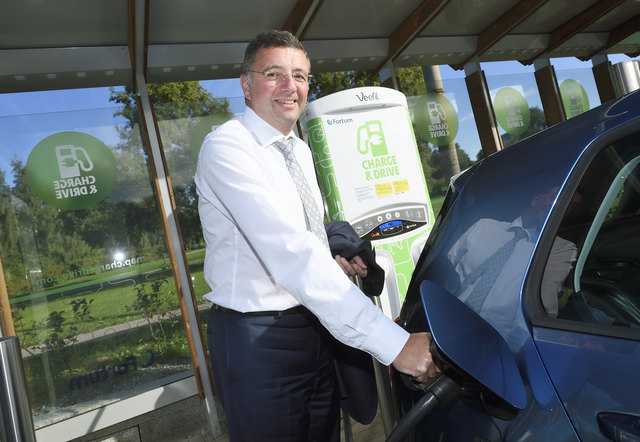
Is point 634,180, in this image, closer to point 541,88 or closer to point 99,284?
point 99,284

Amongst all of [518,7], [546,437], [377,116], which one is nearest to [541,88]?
[518,7]

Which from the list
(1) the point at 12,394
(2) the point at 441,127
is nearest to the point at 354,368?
(1) the point at 12,394

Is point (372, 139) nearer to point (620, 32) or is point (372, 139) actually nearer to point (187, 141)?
point (187, 141)

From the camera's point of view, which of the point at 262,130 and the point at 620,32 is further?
the point at 620,32

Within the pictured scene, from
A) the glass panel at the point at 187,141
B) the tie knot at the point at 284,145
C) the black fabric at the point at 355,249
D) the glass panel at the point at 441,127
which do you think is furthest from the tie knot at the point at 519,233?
the glass panel at the point at 441,127

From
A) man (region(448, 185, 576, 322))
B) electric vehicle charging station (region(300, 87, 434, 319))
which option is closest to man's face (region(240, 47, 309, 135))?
man (region(448, 185, 576, 322))

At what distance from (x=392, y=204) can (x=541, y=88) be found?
3.92 m

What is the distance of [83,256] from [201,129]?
5.07ft

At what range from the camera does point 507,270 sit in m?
0.98

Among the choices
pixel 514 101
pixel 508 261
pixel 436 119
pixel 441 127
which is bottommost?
pixel 508 261

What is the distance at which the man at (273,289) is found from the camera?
1.12 m

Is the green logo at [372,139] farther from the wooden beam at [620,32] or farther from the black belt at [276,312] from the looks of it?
the wooden beam at [620,32]

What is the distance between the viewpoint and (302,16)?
4039 millimetres

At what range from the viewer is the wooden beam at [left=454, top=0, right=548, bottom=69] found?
4.91m
